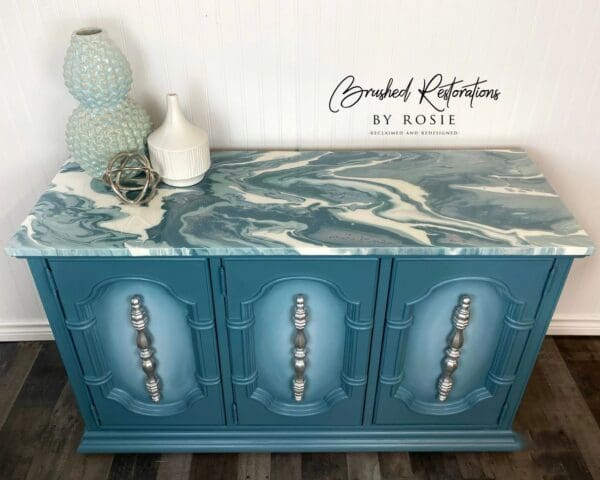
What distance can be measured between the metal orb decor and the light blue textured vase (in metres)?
0.03

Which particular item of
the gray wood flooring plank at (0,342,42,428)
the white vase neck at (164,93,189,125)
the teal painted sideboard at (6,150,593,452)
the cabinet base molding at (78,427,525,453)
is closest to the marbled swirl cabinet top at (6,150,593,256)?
the teal painted sideboard at (6,150,593,452)

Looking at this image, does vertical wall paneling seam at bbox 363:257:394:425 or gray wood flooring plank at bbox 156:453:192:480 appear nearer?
vertical wall paneling seam at bbox 363:257:394:425

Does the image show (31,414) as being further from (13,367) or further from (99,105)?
(99,105)

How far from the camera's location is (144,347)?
1.40 m

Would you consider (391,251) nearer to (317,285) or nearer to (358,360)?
(317,285)

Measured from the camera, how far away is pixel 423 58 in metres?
1.45

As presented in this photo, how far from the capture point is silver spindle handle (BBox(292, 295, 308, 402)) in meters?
1.34

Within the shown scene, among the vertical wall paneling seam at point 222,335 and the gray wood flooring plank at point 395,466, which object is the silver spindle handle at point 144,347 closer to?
the vertical wall paneling seam at point 222,335

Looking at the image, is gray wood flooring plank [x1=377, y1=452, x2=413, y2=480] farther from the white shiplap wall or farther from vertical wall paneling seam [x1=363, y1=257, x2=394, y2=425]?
the white shiplap wall

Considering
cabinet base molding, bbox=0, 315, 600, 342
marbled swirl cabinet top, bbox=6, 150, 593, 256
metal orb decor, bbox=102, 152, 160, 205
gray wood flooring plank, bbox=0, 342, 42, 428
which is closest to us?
marbled swirl cabinet top, bbox=6, 150, 593, 256

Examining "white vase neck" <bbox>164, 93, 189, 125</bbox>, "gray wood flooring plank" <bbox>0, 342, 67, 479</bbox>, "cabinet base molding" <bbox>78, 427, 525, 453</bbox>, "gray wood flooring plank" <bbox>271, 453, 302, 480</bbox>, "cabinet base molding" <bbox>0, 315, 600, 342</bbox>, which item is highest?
"white vase neck" <bbox>164, 93, 189, 125</bbox>

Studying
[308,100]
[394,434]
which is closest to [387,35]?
[308,100]

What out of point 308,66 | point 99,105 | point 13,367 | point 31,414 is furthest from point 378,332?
point 13,367

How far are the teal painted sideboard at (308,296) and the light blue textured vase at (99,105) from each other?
0.11 metres
